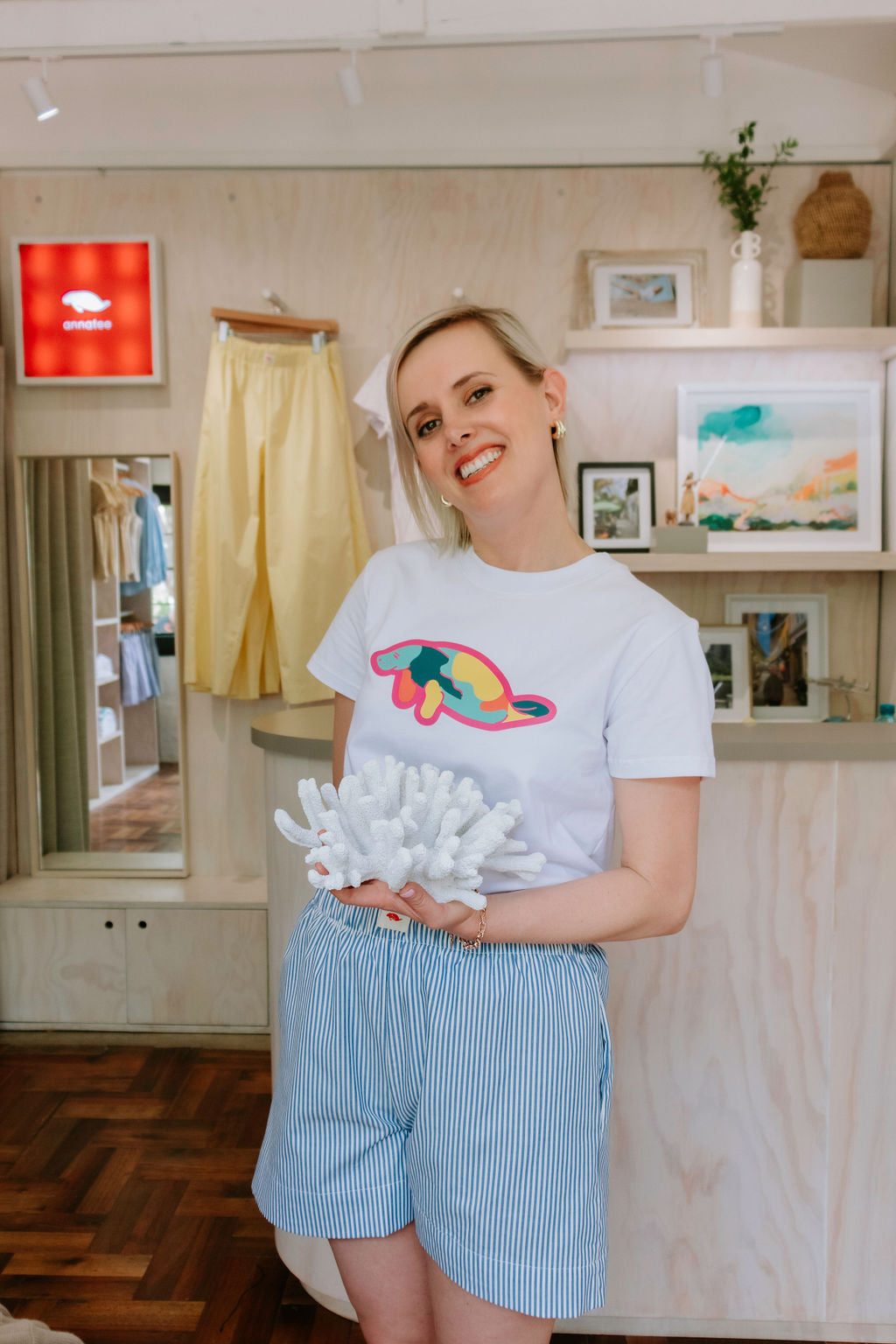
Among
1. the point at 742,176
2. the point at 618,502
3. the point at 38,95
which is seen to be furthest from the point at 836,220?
the point at 38,95

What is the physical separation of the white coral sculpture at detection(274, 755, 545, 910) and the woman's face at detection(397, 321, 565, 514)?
328 mm

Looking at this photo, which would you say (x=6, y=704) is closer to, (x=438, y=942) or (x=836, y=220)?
(x=438, y=942)

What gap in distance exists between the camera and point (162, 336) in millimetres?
3088

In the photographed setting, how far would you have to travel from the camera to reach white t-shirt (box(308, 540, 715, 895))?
3.19 feet

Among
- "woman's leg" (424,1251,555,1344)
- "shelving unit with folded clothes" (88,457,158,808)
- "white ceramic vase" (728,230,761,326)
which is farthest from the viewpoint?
"shelving unit with folded clothes" (88,457,158,808)

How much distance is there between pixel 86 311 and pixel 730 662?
225 centimetres

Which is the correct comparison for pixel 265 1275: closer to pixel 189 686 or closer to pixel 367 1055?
pixel 367 1055

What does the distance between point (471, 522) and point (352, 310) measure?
2.24 m

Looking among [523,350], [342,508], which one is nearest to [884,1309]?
[523,350]

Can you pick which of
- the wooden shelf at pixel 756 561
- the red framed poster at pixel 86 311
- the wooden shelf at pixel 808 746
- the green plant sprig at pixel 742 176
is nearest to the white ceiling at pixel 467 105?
the green plant sprig at pixel 742 176

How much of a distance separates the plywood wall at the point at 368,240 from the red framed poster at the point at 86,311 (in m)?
0.06

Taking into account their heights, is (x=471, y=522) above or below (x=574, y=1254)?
above

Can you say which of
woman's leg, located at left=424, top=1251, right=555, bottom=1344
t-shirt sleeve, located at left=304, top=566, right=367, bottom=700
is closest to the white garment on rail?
t-shirt sleeve, located at left=304, top=566, right=367, bottom=700

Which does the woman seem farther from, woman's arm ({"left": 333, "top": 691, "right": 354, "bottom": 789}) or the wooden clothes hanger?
the wooden clothes hanger
